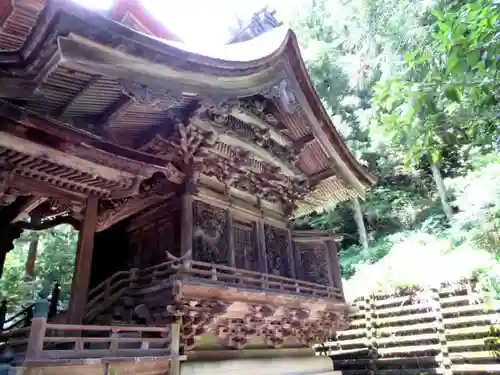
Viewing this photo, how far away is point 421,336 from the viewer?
10.6 m

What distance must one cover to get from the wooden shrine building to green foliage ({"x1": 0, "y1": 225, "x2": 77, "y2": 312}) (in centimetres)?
686

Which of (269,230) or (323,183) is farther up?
(323,183)

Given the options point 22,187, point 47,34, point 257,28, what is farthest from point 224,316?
point 257,28

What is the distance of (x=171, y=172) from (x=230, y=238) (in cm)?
181

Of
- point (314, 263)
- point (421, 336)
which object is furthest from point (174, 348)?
point (421, 336)

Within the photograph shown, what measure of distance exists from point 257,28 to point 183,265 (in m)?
6.57

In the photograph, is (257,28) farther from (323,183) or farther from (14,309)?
(14,309)

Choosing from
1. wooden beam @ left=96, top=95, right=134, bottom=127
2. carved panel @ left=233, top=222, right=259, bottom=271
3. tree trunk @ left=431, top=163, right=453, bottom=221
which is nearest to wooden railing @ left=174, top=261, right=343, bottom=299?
carved panel @ left=233, top=222, right=259, bottom=271

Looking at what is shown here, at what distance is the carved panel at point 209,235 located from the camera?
6.38 metres

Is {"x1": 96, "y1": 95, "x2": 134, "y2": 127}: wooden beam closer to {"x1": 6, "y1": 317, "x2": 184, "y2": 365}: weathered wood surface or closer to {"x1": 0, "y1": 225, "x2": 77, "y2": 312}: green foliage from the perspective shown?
{"x1": 6, "y1": 317, "x2": 184, "y2": 365}: weathered wood surface

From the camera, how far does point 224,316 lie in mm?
5949

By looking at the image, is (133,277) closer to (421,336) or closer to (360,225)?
(421,336)

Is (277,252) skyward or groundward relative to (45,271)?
groundward

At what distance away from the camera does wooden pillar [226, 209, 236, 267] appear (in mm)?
6789
